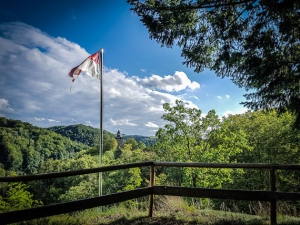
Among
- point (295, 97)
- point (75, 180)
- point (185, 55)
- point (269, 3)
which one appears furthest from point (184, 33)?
point (75, 180)

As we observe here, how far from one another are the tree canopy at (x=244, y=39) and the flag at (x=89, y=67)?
8528 mm

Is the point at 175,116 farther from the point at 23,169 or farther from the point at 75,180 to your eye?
the point at 23,169

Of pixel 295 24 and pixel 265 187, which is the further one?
pixel 265 187

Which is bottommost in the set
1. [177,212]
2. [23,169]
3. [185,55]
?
[23,169]

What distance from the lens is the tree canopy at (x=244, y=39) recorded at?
3.84m

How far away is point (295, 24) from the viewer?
3.83 meters

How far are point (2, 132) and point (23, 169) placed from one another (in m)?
18.9

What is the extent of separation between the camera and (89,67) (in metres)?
13.3

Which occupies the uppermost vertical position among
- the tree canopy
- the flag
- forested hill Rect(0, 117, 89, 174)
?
the flag

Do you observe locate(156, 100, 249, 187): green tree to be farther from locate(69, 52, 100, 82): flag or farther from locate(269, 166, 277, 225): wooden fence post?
locate(269, 166, 277, 225): wooden fence post

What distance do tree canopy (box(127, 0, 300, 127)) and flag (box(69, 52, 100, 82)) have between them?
853 cm

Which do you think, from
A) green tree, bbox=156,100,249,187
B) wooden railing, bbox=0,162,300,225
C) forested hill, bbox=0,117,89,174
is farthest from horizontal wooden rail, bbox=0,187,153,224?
forested hill, bbox=0,117,89,174

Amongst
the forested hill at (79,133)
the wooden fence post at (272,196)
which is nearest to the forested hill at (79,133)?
the forested hill at (79,133)

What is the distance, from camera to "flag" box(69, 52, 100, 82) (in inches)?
482
